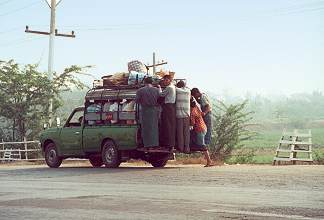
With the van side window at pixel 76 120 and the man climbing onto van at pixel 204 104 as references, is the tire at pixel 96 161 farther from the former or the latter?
the man climbing onto van at pixel 204 104

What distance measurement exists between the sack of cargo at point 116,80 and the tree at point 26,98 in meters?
18.2

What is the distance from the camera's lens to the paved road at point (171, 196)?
725 cm

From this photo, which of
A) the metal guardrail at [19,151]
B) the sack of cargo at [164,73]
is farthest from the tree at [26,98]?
the sack of cargo at [164,73]

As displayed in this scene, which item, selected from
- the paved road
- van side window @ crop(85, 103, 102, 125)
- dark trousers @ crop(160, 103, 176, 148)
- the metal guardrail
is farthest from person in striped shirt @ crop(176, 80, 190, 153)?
the metal guardrail

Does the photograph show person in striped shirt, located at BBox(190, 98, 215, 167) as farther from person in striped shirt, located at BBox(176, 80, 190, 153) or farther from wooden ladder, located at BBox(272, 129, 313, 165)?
wooden ladder, located at BBox(272, 129, 313, 165)

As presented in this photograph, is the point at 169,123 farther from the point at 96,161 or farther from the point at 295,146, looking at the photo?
the point at 295,146

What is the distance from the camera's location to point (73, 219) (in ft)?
22.7

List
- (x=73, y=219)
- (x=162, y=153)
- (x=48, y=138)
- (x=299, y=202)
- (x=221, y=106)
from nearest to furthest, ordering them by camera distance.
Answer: (x=73, y=219) < (x=299, y=202) < (x=162, y=153) < (x=48, y=138) < (x=221, y=106)

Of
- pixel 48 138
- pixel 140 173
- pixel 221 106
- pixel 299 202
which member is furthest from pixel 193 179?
pixel 221 106

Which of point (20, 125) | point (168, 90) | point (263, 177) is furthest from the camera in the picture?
point (20, 125)

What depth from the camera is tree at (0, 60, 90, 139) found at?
36.2m

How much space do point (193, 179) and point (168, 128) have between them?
407 centimetres

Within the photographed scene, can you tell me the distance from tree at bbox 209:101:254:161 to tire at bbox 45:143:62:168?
10611 millimetres

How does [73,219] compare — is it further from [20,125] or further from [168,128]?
[20,125]
